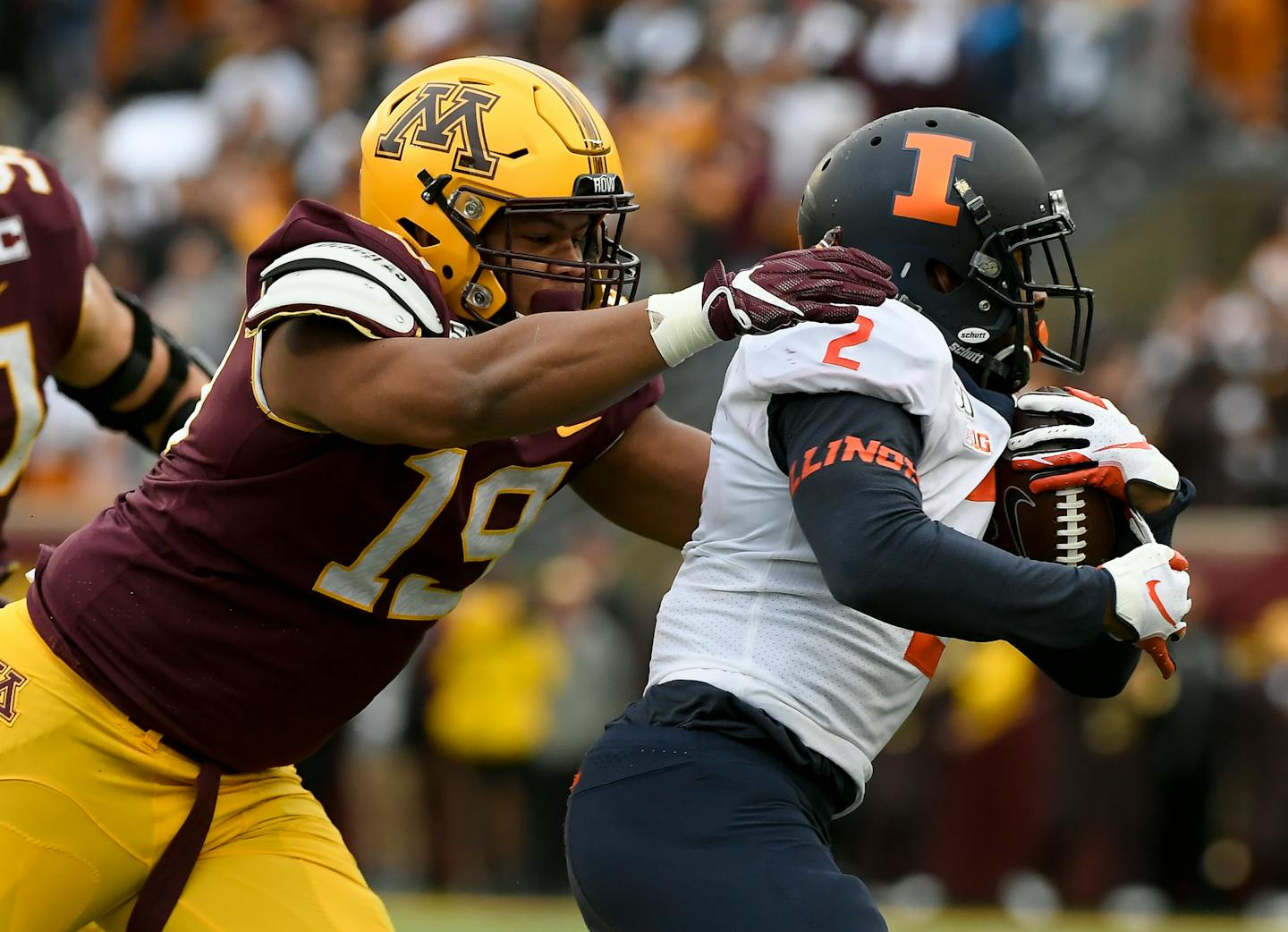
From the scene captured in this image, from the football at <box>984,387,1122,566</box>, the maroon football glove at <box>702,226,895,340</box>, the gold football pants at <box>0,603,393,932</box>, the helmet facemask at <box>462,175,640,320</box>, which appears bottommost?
the gold football pants at <box>0,603,393,932</box>

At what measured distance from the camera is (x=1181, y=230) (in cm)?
1185

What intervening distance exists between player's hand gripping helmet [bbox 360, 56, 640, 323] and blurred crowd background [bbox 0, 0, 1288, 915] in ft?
20.8

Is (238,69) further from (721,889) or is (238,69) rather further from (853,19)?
(721,889)

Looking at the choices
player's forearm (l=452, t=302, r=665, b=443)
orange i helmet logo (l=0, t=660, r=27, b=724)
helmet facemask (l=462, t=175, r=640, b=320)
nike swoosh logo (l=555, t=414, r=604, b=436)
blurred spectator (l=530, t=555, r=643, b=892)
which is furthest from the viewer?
blurred spectator (l=530, t=555, r=643, b=892)

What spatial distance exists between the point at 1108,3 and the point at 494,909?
5.89 meters

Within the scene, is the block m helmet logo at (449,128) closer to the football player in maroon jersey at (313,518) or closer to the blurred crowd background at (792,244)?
the football player in maroon jersey at (313,518)

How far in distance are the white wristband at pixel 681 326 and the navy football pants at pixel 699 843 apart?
0.57 m

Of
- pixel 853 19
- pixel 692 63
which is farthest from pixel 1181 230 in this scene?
pixel 692 63

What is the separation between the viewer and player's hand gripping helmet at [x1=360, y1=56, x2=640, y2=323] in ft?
11.7

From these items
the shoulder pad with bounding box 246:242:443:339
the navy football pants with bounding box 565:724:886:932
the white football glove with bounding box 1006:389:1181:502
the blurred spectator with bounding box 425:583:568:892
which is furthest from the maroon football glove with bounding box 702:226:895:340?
the blurred spectator with bounding box 425:583:568:892

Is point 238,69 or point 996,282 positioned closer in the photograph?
point 996,282

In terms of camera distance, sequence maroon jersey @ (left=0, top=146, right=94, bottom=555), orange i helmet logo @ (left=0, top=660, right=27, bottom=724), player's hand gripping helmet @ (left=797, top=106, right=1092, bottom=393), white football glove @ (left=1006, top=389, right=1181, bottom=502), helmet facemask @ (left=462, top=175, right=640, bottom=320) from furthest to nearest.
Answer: maroon jersey @ (left=0, top=146, right=94, bottom=555), helmet facemask @ (left=462, top=175, right=640, bottom=320), orange i helmet logo @ (left=0, top=660, right=27, bottom=724), player's hand gripping helmet @ (left=797, top=106, right=1092, bottom=393), white football glove @ (left=1006, top=389, right=1181, bottom=502)

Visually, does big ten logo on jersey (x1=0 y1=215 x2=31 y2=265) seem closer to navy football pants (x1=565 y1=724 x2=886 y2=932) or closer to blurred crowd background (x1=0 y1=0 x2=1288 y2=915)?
navy football pants (x1=565 y1=724 x2=886 y2=932)

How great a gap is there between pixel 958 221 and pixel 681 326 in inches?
23.3
